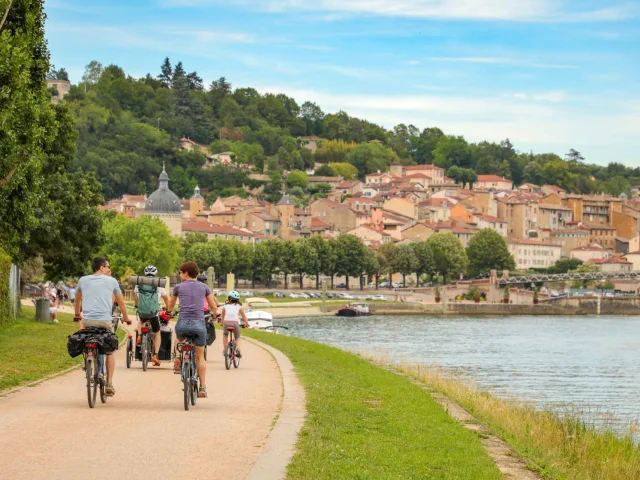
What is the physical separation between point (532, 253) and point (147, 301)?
161m

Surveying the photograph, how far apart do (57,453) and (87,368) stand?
128 inches

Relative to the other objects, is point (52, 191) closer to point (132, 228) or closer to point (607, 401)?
point (607, 401)

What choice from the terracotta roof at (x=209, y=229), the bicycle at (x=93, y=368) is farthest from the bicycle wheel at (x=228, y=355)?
the terracotta roof at (x=209, y=229)

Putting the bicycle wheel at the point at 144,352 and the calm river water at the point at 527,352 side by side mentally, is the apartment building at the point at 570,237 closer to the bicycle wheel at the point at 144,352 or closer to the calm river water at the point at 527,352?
the calm river water at the point at 527,352

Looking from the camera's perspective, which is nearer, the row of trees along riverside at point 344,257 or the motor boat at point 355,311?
the motor boat at point 355,311

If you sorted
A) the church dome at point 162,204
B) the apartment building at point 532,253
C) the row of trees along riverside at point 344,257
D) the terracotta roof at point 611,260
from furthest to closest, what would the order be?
the apartment building at point 532,253, the terracotta roof at point 611,260, the church dome at point 162,204, the row of trees along riverside at point 344,257

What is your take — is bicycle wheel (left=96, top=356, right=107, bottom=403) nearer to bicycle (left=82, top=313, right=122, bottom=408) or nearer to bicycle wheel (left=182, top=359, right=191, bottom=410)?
bicycle (left=82, top=313, right=122, bottom=408)

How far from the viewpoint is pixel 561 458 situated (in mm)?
14016

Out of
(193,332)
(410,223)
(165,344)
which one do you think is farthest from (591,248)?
(193,332)

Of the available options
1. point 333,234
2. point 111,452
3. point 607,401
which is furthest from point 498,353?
point 333,234

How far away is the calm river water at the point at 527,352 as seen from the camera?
3031cm

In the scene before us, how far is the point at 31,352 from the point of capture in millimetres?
22188

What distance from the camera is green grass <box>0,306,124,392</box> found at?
17516 mm

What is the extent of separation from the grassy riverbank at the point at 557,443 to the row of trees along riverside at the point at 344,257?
10045 cm
